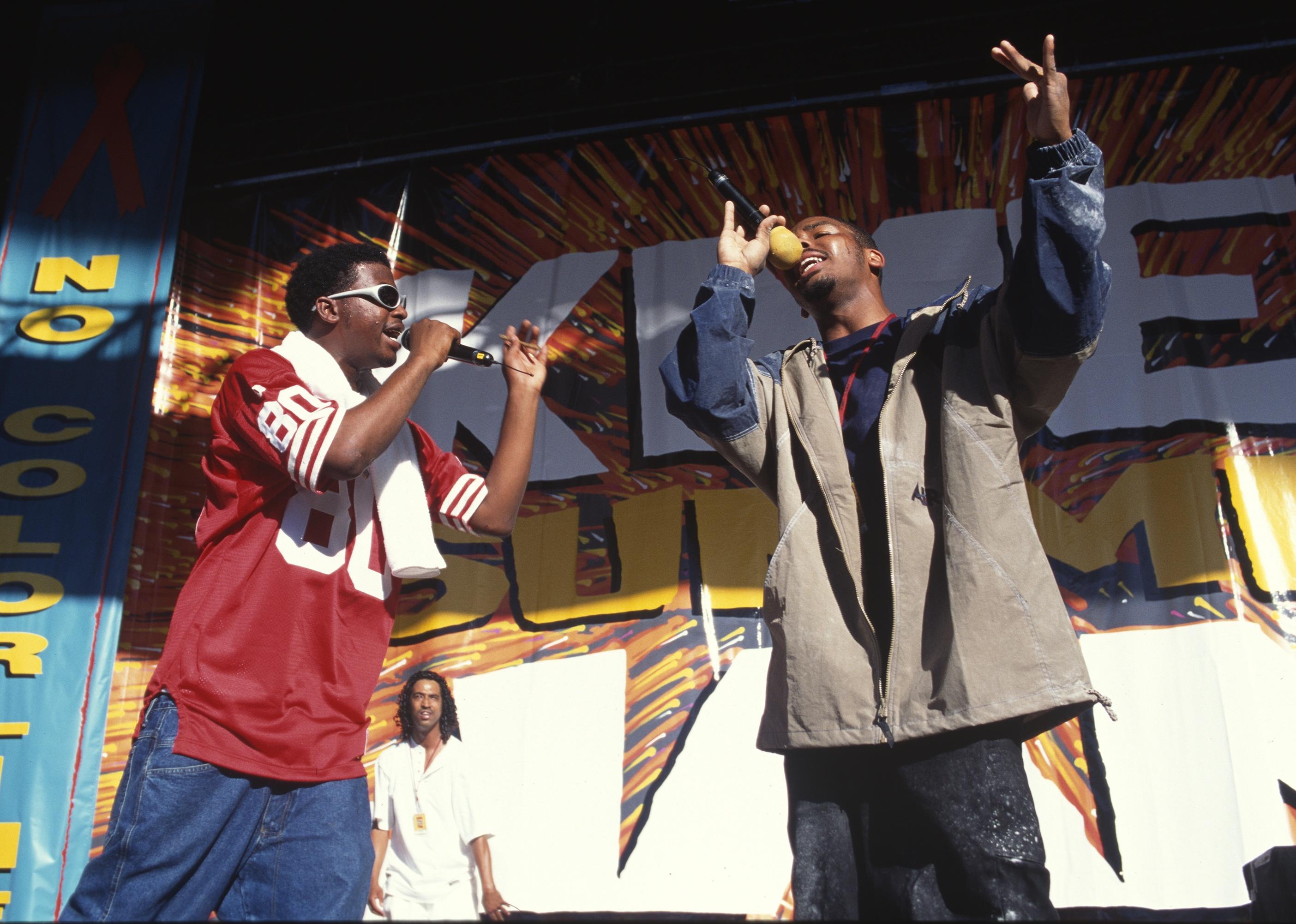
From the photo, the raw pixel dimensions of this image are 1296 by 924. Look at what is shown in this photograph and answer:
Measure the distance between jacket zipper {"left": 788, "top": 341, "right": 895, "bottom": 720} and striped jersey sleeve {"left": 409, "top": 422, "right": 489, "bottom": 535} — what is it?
2.49ft

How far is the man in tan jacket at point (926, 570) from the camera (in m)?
1.37

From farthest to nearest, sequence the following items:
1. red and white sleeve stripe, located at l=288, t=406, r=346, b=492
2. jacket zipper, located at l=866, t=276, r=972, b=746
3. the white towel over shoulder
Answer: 1. the white towel over shoulder
2. red and white sleeve stripe, located at l=288, t=406, r=346, b=492
3. jacket zipper, located at l=866, t=276, r=972, b=746

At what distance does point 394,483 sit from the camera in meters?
1.92

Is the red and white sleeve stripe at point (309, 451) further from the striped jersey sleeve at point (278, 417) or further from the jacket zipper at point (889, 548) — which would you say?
the jacket zipper at point (889, 548)

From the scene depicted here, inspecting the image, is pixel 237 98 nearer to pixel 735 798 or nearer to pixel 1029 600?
pixel 735 798

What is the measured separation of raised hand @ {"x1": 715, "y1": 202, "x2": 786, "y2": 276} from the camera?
182cm

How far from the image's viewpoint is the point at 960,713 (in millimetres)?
1363

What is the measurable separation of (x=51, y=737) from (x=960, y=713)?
10.0 ft

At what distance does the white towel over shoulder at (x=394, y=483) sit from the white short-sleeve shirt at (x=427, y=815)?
4.83 ft

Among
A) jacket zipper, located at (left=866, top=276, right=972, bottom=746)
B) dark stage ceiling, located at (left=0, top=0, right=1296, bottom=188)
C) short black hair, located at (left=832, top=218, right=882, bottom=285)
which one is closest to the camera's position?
jacket zipper, located at (left=866, top=276, right=972, bottom=746)

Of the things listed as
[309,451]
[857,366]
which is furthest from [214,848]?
[857,366]

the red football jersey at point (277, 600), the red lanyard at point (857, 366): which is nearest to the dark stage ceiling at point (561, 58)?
the red lanyard at point (857, 366)

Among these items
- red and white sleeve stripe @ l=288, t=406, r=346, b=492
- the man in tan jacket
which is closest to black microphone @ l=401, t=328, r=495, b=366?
red and white sleeve stripe @ l=288, t=406, r=346, b=492

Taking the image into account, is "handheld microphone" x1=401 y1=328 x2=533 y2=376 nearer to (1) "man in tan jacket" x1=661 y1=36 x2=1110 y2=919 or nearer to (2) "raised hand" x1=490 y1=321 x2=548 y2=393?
(2) "raised hand" x1=490 y1=321 x2=548 y2=393
